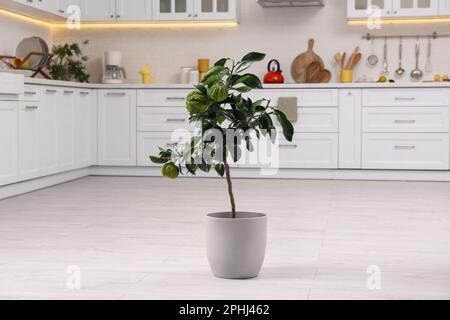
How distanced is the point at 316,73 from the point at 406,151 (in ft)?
3.62

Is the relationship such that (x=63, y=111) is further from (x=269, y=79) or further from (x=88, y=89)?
(x=269, y=79)

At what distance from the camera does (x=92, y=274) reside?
2.81 metres

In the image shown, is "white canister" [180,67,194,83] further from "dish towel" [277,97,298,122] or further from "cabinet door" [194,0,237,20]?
"dish towel" [277,97,298,122]

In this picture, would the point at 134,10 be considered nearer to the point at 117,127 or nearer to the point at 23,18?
the point at 23,18

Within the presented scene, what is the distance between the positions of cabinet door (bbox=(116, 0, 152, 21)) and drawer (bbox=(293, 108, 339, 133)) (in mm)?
1733

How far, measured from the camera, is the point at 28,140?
5.44m

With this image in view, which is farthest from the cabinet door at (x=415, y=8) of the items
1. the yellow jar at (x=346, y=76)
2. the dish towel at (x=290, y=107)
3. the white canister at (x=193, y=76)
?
the white canister at (x=193, y=76)

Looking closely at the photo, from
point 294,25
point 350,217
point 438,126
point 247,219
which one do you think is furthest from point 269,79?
point 247,219

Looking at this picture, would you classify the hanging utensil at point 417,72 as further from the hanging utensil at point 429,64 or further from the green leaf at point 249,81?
the green leaf at point 249,81

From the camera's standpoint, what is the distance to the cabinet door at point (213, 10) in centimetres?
691

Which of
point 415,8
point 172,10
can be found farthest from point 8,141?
point 415,8
